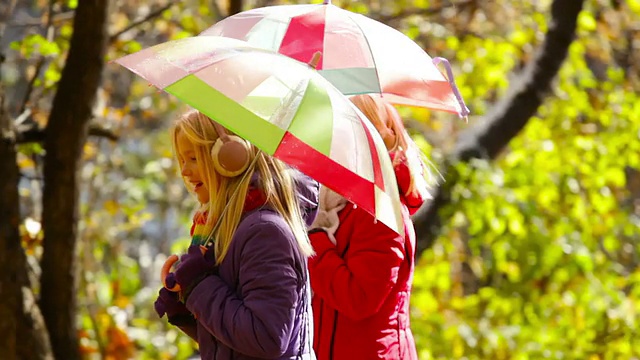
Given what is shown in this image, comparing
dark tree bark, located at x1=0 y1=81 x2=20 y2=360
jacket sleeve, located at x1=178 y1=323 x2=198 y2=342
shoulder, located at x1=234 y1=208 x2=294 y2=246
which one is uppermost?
shoulder, located at x1=234 y1=208 x2=294 y2=246

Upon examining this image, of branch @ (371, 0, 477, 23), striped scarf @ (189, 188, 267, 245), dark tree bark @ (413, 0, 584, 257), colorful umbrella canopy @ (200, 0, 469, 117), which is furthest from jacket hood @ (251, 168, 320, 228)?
branch @ (371, 0, 477, 23)

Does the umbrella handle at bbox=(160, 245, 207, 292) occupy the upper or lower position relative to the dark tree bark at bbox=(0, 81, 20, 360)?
upper

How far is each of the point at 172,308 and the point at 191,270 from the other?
0.15 m

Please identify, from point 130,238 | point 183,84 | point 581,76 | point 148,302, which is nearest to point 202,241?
point 183,84

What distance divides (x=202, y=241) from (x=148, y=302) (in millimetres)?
5056

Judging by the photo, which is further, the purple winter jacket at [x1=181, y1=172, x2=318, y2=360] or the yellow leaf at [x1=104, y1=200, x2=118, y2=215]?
the yellow leaf at [x1=104, y1=200, x2=118, y2=215]

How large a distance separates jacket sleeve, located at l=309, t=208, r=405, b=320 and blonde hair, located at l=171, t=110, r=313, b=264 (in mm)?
473

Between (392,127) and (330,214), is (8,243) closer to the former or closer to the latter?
(330,214)

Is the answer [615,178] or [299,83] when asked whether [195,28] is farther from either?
[299,83]

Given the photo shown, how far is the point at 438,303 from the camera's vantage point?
6980 mm

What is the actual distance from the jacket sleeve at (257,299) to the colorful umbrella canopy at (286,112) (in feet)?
0.59

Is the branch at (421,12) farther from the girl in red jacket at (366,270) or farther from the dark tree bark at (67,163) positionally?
the girl in red jacket at (366,270)

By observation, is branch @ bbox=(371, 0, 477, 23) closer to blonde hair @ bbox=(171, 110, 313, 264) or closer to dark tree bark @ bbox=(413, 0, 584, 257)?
dark tree bark @ bbox=(413, 0, 584, 257)

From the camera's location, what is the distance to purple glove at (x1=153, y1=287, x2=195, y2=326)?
2.35 m
